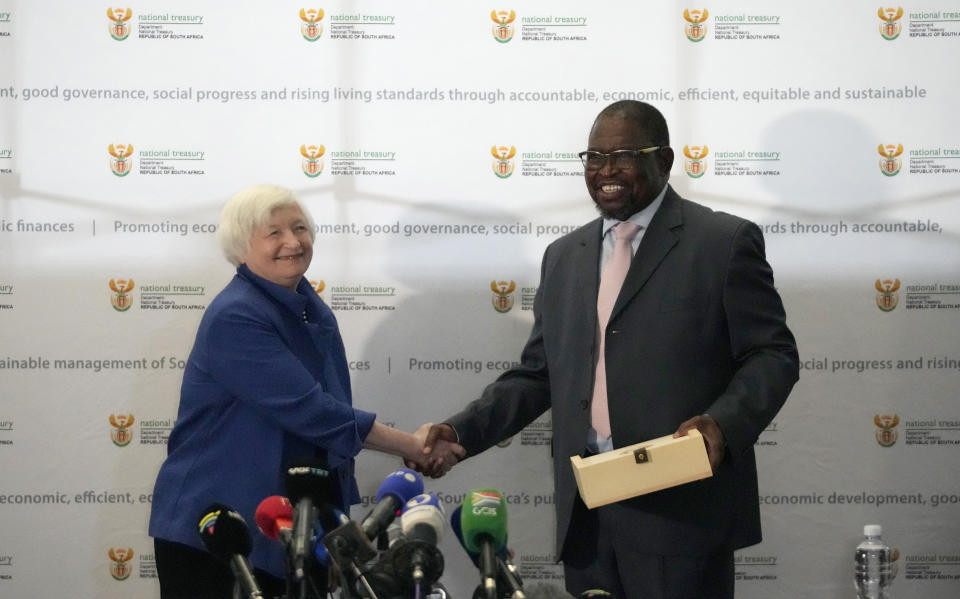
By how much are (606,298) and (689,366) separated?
351 millimetres

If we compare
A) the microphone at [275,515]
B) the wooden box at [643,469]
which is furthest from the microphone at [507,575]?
the wooden box at [643,469]

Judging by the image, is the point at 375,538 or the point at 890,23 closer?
the point at 375,538

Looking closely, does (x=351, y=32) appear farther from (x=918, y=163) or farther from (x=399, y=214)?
(x=918, y=163)

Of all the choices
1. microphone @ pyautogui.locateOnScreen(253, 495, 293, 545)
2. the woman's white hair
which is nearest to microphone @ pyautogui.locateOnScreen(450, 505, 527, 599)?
microphone @ pyautogui.locateOnScreen(253, 495, 293, 545)

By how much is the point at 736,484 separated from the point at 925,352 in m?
1.78

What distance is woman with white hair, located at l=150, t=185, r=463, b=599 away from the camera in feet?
10.5

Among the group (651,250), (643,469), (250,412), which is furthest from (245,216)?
(643,469)

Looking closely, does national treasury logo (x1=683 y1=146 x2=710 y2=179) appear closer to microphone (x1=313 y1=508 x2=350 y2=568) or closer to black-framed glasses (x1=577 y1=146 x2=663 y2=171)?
black-framed glasses (x1=577 y1=146 x2=663 y2=171)

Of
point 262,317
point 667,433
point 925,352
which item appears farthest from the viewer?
point 925,352

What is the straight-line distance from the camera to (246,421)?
129 inches

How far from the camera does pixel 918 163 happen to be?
4.45 m

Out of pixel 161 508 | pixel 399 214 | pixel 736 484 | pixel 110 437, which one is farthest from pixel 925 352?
pixel 110 437

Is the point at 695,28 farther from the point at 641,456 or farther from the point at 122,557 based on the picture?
the point at 122,557

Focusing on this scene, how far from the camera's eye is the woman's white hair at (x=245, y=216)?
345 centimetres
